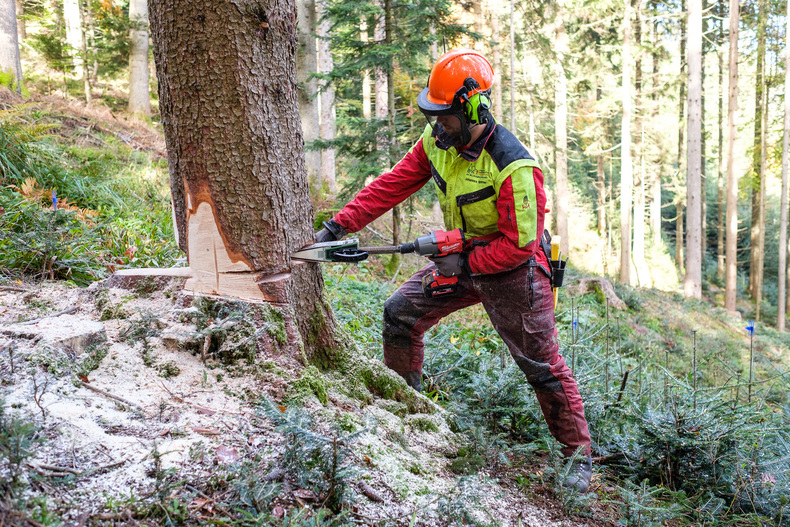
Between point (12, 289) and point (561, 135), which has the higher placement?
point (561, 135)

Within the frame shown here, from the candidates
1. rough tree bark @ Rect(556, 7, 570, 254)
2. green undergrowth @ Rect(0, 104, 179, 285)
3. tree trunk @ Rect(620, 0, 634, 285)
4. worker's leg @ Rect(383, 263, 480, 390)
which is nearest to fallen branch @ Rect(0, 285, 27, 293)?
green undergrowth @ Rect(0, 104, 179, 285)

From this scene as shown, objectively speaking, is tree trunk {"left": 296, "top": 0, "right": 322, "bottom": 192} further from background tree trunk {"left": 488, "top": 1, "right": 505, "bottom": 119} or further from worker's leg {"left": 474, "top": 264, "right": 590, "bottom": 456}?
background tree trunk {"left": 488, "top": 1, "right": 505, "bottom": 119}

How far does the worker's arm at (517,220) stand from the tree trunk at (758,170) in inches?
944

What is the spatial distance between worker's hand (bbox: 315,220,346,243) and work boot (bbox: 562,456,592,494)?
207 centimetres

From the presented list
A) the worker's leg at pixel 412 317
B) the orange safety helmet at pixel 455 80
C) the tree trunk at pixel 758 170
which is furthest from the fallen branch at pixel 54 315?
the tree trunk at pixel 758 170

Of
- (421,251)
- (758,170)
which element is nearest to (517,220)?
(421,251)

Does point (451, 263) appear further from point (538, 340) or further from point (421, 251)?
point (538, 340)

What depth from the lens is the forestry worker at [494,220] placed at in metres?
3.05

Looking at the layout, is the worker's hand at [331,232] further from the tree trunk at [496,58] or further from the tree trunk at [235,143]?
the tree trunk at [496,58]

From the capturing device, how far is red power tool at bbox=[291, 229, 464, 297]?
106 inches

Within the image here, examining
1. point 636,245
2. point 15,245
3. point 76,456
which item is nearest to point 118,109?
point 15,245

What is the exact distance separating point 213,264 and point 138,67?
11406 millimetres

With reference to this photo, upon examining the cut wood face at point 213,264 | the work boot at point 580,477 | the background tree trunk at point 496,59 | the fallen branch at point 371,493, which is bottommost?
the work boot at point 580,477

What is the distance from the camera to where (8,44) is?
26.6ft
